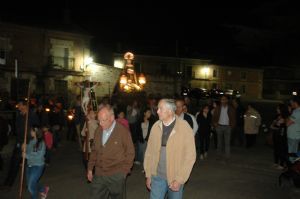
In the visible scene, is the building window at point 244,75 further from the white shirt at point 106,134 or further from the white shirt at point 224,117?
the white shirt at point 106,134

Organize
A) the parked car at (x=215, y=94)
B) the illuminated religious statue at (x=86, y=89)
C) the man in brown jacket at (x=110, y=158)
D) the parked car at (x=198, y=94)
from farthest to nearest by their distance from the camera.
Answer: the parked car at (x=215, y=94) < the parked car at (x=198, y=94) < the illuminated religious statue at (x=86, y=89) < the man in brown jacket at (x=110, y=158)

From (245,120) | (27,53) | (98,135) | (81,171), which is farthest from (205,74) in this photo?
(98,135)

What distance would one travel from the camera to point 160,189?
4.86 metres

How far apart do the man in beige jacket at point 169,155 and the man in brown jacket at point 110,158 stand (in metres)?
0.42

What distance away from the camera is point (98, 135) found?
5.29 meters

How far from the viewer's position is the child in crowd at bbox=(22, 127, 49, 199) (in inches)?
261

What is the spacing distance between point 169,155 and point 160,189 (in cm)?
51

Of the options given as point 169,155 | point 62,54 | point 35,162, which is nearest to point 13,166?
point 35,162

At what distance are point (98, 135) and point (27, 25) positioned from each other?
30.2 m

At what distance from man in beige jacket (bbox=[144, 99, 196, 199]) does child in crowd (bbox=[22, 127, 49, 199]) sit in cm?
260

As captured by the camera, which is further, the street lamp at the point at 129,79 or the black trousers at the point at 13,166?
the street lamp at the point at 129,79

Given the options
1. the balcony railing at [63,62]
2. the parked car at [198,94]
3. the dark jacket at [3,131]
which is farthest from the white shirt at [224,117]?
the parked car at [198,94]

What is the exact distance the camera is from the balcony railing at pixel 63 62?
115 feet

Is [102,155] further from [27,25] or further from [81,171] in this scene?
[27,25]
